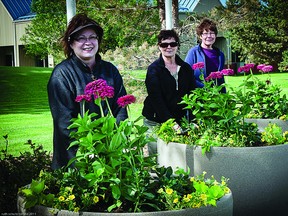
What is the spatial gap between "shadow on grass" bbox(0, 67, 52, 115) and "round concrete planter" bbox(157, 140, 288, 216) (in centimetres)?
976

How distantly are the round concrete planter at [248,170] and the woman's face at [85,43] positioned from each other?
1.10m

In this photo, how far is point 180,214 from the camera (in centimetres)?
262

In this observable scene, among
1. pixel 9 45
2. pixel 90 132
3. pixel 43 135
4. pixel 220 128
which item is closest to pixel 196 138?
pixel 220 128

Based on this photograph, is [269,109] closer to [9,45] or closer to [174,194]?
[174,194]

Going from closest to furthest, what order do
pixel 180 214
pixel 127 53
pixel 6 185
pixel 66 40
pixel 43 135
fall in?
pixel 180 214 < pixel 66 40 < pixel 6 185 < pixel 43 135 < pixel 127 53

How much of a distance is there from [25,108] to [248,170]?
35.6 ft

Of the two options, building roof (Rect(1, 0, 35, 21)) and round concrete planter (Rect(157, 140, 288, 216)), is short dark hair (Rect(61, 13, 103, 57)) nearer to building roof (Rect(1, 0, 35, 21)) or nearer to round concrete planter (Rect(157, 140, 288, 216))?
round concrete planter (Rect(157, 140, 288, 216))

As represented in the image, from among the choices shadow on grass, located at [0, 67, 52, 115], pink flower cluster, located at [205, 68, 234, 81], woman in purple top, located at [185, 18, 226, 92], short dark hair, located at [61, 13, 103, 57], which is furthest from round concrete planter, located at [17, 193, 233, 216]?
shadow on grass, located at [0, 67, 52, 115]

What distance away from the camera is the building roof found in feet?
60.3

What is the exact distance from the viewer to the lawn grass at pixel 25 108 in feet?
31.1

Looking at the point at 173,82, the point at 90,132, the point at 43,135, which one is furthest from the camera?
the point at 43,135

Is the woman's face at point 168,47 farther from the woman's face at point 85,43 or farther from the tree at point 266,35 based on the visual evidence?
the tree at point 266,35

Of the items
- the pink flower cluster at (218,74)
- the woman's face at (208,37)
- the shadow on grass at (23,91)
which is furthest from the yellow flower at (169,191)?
the shadow on grass at (23,91)

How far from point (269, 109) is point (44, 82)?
13496 millimetres
